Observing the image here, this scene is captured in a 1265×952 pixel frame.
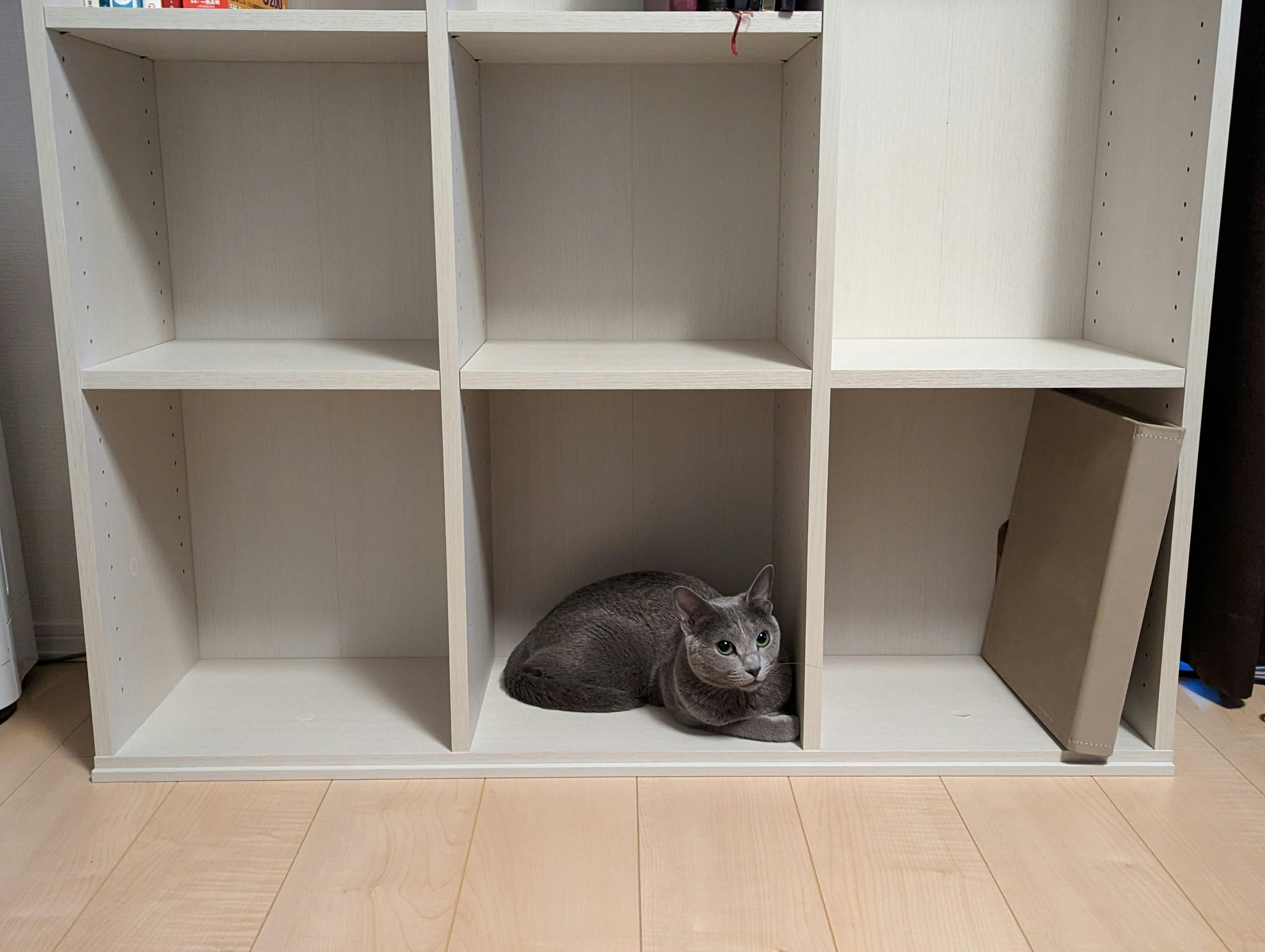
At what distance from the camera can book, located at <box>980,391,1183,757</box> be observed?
4.74 ft

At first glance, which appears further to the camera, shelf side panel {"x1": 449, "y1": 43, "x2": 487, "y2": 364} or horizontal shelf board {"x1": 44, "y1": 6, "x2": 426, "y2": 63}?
shelf side panel {"x1": 449, "y1": 43, "x2": 487, "y2": 364}

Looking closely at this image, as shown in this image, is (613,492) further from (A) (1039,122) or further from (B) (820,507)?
(A) (1039,122)

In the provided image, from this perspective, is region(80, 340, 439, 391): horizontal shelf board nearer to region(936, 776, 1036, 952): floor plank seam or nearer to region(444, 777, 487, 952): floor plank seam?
region(444, 777, 487, 952): floor plank seam

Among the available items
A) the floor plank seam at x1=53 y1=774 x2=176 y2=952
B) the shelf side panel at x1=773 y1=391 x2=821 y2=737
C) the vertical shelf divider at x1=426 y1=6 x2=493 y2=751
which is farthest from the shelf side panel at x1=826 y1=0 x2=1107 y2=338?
the floor plank seam at x1=53 y1=774 x2=176 y2=952

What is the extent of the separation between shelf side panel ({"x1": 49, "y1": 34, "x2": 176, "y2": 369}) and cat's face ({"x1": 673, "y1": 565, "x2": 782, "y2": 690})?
879 mm

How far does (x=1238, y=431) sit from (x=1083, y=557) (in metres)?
0.36

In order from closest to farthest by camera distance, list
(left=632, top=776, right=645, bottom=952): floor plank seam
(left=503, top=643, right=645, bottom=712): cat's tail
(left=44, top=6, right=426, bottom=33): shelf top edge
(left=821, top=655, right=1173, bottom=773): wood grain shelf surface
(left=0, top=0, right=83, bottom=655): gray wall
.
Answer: (left=632, top=776, right=645, bottom=952): floor plank seam
(left=44, top=6, right=426, bottom=33): shelf top edge
(left=821, top=655, right=1173, bottom=773): wood grain shelf surface
(left=503, top=643, right=645, bottom=712): cat's tail
(left=0, top=0, right=83, bottom=655): gray wall

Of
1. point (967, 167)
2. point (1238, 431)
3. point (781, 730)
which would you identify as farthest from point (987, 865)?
point (967, 167)

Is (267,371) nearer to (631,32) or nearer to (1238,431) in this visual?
(631,32)

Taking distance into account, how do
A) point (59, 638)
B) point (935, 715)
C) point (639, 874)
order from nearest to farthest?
point (639, 874) → point (935, 715) → point (59, 638)

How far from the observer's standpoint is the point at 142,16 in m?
1.33

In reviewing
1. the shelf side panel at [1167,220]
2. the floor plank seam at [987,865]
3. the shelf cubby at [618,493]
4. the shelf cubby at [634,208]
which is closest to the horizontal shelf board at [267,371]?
the shelf cubby at [634,208]

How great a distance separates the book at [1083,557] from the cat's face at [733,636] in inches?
16.5

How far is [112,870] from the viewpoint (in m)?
1.31
